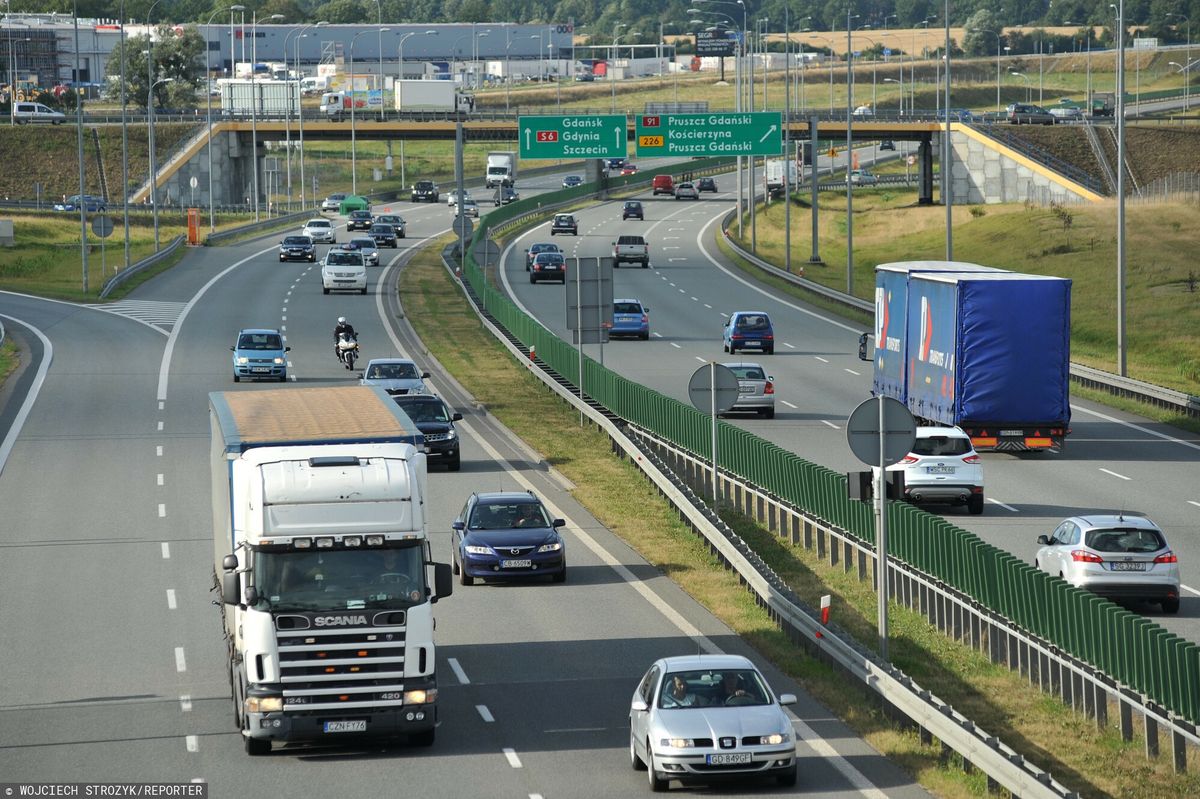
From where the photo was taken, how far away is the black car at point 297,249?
91.4m

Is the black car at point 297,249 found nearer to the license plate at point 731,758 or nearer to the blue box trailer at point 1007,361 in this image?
the blue box trailer at point 1007,361

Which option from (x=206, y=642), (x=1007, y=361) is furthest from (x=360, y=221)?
(x=206, y=642)

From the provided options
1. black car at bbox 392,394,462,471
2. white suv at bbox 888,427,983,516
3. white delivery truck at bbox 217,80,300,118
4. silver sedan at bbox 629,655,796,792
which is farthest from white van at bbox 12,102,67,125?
silver sedan at bbox 629,655,796,792

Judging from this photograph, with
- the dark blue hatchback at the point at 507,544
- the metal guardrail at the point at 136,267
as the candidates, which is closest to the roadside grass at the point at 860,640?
the dark blue hatchback at the point at 507,544

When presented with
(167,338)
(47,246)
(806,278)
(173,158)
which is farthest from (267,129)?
(167,338)

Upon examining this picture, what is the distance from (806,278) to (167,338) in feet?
109

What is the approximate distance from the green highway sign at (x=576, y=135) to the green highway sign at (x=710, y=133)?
1579 millimetres

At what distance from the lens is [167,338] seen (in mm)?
62406

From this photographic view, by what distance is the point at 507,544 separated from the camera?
28203 mm

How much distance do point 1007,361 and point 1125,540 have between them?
13.4 metres

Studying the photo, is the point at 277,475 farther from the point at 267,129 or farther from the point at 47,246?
the point at 267,129

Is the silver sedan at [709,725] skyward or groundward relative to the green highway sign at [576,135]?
groundward

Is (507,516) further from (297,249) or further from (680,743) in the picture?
(297,249)

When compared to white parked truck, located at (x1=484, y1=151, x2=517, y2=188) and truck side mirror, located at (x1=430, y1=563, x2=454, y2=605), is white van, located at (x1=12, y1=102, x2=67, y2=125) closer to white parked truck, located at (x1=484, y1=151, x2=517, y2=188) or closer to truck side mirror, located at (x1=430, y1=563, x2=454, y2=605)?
white parked truck, located at (x1=484, y1=151, x2=517, y2=188)
